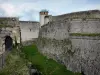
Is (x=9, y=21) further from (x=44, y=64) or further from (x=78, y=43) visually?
(x=78, y=43)

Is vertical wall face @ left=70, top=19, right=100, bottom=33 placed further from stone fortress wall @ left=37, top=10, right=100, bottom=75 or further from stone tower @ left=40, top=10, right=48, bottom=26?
stone tower @ left=40, top=10, right=48, bottom=26

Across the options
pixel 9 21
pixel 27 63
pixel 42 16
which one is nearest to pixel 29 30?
pixel 42 16

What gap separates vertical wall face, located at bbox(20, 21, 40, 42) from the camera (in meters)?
56.2

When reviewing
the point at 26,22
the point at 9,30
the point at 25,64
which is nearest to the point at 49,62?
the point at 25,64

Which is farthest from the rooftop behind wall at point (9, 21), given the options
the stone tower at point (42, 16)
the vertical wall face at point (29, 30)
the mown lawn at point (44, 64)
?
the mown lawn at point (44, 64)

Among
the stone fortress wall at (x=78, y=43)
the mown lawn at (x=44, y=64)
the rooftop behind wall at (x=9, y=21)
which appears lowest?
the mown lawn at (x=44, y=64)

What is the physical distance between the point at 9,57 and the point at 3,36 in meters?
6.80

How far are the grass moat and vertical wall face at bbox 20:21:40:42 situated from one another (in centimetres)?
963

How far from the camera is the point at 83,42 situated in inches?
1426

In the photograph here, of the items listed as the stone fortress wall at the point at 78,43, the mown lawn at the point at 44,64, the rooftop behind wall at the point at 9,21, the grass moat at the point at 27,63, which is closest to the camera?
the stone fortress wall at the point at 78,43

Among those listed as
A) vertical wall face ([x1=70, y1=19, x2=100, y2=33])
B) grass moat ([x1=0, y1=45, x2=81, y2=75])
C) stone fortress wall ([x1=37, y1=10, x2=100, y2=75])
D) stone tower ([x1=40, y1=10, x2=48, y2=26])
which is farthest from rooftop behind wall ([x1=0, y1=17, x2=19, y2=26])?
vertical wall face ([x1=70, y1=19, x2=100, y2=33])

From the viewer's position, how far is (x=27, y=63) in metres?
39.2

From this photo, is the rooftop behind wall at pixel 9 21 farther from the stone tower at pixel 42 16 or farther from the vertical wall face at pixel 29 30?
the stone tower at pixel 42 16

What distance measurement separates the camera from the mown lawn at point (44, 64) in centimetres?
3631
